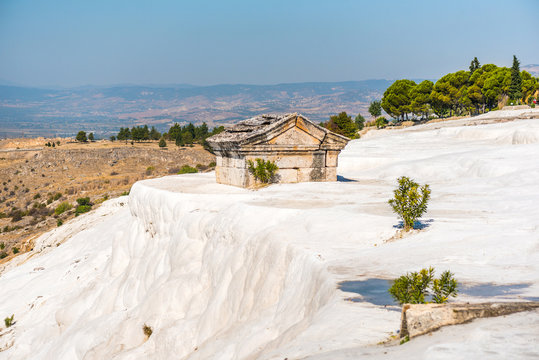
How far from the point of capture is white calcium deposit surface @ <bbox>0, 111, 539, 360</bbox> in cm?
597

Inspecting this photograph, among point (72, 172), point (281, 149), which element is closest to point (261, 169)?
point (281, 149)

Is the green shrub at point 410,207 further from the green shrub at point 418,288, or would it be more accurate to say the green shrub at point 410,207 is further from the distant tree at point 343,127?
the distant tree at point 343,127

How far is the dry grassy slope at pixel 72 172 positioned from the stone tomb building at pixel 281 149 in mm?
30569

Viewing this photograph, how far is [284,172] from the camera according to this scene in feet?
60.2

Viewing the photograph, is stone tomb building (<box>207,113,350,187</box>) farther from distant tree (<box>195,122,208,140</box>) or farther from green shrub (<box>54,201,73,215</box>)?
distant tree (<box>195,122,208,140</box>)

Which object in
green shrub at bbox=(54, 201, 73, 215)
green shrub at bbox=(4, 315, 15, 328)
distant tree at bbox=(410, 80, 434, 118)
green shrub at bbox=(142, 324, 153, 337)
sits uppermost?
distant tree at bbox=(410, 80, 434, 118)

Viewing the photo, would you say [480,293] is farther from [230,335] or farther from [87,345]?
[87,345]

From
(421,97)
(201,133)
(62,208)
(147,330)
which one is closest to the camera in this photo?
(147,330)

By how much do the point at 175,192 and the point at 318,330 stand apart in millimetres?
11127

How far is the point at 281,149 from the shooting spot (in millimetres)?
18016

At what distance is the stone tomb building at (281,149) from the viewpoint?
17703 mm

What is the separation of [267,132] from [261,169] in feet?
4.44

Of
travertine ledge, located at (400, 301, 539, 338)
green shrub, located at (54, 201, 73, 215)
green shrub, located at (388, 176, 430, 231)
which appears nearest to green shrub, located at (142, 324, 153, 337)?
green shrub, located at (388, 176, 430, 231)

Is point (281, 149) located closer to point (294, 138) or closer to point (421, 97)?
point (294, 138)
